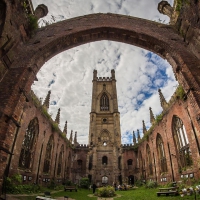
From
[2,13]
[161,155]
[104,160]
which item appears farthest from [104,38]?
[104,160]

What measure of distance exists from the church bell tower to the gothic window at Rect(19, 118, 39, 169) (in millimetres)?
16621

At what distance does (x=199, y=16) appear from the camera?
5918 millimetres

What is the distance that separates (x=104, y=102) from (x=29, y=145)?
2688cm

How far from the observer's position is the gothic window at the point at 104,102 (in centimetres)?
3866

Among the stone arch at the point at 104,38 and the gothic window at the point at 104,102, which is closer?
the stone arch at the point at 104,38

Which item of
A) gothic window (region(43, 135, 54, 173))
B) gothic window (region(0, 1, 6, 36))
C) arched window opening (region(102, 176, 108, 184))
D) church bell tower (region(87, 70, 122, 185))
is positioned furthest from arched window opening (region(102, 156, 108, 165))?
gothic window (region(0, 1, 6, 36))

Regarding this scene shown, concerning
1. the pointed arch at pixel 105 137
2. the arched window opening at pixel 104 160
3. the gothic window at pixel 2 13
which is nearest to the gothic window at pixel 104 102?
the pointed arch at pixel 105 137

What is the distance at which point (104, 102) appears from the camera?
3953cm

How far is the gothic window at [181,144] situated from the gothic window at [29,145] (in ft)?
46.8

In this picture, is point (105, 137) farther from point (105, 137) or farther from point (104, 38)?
point (104, 38)

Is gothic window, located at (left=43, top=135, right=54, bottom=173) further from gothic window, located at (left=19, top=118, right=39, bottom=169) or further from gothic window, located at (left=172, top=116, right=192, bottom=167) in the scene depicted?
gothic window, located at (left=172, top=116, right=192, bottom=167)

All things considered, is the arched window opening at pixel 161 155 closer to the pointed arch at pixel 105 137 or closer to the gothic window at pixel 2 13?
the pointed arch at pixel 105 137

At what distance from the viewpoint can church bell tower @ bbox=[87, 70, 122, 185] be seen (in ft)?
92.5

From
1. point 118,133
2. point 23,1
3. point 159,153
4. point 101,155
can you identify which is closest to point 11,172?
point 23,1
